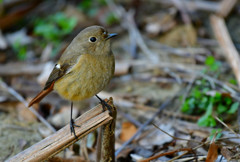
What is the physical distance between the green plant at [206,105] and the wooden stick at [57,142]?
143cm

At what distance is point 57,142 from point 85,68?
778 millimetres

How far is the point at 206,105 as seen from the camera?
13.6 feet

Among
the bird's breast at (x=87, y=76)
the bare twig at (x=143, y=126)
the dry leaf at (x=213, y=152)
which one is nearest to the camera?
the dry leaf at (x=213, y=152)

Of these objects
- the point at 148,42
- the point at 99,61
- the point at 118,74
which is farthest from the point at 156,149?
the point at 148,42

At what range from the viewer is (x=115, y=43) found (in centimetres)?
619

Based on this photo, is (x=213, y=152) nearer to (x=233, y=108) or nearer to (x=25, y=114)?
(x=233, y=108)

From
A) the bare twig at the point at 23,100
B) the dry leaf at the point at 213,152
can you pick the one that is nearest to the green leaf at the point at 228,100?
the dry leaf at the point at 213,152

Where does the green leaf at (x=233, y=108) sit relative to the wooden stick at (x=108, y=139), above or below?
below

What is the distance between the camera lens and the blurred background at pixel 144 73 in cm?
385

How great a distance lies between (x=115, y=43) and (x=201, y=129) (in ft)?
9.21

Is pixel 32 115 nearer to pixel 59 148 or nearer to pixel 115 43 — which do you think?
pixel 59 148

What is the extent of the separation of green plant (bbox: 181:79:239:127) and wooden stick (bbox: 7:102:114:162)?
1.43 m

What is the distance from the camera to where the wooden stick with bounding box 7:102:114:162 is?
2.95 meters

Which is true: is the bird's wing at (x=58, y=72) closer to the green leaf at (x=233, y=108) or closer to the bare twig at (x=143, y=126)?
the bare twig at (x=143, y=126)
